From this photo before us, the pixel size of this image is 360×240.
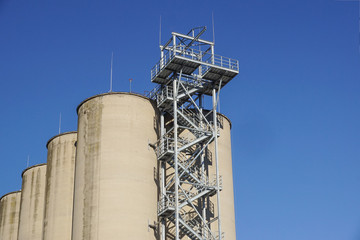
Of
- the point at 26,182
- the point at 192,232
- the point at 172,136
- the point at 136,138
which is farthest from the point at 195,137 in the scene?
the point at 26,182

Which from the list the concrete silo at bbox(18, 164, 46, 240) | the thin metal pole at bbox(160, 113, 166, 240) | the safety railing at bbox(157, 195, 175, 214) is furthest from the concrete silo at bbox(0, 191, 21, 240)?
the safety railing at bbox(157, 195, 175, 214)

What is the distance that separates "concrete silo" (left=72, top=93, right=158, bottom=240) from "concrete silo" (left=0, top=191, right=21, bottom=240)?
21346 millimetres

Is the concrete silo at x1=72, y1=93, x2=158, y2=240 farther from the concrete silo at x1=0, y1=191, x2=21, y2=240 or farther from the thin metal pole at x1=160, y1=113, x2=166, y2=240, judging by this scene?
the concrete silo at x1=0, y1=191, x2=21, y2=240

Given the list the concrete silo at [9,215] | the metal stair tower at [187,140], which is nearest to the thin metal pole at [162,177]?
the metal stair tower at [187,140]

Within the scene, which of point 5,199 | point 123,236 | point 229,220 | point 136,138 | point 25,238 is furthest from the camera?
point 5,199

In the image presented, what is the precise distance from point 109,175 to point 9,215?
2636 centimetres

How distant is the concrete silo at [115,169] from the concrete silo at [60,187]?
4.83 m

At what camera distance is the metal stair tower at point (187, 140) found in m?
52.7

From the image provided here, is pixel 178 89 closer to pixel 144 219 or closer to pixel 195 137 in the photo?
pixel 195 137

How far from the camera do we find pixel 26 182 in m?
67.5

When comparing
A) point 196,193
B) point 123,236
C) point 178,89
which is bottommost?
point 123,236

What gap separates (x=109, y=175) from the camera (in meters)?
52.4

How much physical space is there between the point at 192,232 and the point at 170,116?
11364 mm

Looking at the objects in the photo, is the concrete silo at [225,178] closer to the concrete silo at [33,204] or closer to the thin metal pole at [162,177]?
the thin metal pole at [162,177]
